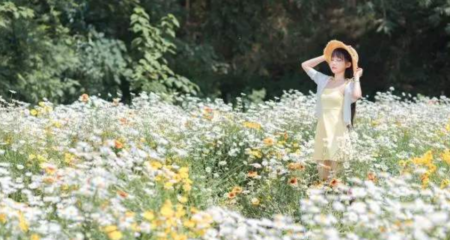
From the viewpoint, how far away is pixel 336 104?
562 cm

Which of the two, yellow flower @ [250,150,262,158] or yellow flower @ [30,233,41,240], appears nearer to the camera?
yellow flower @ [30,233,41,240]

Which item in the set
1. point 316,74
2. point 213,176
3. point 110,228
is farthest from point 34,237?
point 316,74

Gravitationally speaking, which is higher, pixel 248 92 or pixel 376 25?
pixel 376 25

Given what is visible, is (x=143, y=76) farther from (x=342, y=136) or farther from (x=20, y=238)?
(x=20, y=238)

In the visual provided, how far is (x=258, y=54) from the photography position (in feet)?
49.2

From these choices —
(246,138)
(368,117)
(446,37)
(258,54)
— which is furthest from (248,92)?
(246,138)

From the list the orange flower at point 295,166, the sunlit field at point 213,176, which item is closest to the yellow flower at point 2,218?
the sunlit field at point 213,176

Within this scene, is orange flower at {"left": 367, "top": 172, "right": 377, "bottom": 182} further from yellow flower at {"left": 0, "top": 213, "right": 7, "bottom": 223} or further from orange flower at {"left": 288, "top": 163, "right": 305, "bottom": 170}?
yellow flower at {"left": 0, "top": 213, "right": 7, "bottom": 223}

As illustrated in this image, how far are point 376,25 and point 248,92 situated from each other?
2636 millimetres

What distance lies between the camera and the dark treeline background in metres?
11.5

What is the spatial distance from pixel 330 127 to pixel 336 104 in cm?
17

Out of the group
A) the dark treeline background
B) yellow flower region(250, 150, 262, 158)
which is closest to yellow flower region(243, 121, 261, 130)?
yellow flower region(250, 150, 262, 158)

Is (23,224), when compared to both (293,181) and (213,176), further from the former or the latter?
(213,176)

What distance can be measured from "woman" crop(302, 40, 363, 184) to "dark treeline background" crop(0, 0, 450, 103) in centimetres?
583
